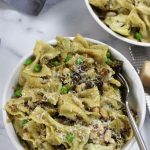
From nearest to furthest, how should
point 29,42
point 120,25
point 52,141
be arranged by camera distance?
point 52,141 → point 120,25 → point 29,42

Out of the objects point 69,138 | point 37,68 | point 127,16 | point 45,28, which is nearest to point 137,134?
point 69,138

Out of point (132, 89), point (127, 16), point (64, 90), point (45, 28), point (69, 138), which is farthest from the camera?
point (45, 28)

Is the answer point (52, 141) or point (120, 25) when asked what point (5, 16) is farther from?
point (52, 141)

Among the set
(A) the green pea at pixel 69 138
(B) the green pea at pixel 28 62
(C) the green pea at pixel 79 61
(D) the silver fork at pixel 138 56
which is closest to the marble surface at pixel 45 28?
(D) the silver fork at pixel 138 56

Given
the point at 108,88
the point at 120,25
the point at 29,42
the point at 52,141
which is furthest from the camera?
the point at 29,42

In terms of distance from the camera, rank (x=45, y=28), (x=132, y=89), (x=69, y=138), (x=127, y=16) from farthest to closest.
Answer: (x=45, y=28) < (x=127, y=16) < (x=132, y=89) < (x=69, y=138)

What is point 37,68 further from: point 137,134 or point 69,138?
point 137,134

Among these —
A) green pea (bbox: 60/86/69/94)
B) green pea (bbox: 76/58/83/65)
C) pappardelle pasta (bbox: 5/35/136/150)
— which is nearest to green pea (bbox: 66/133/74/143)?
pappardelle pasta (bbox: 5/35/136/150)

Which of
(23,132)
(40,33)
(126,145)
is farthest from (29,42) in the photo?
(126,145)
